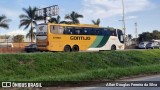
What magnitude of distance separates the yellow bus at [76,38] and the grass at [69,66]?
5.49 m

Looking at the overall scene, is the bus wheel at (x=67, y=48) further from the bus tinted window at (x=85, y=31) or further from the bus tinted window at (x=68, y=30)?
the bus tinted window at (x=85, y=31)

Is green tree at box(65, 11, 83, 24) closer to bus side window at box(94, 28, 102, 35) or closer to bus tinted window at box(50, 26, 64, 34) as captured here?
bus side window at box(94, 28, 102, 35)

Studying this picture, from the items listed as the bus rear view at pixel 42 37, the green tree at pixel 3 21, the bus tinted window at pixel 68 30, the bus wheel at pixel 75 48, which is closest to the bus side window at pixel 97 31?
the bus wheel at pixel 75 48

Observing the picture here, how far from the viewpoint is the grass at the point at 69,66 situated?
19.2 metres

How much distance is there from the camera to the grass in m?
19.2

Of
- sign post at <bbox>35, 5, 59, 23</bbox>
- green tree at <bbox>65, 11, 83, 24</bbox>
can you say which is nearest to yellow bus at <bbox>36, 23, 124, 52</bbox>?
sign post at <bbox>35, 5, 59, 23</bbox>

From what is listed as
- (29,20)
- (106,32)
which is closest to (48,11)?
(29,20)

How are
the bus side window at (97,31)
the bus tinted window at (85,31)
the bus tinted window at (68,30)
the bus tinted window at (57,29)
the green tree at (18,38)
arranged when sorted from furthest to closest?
the green tree at (18,38)
the bus side window at (97,31)
the bus tinted window at (85,31)
the bus tinted window at (68,30)
the bus tinted window at (57,29)

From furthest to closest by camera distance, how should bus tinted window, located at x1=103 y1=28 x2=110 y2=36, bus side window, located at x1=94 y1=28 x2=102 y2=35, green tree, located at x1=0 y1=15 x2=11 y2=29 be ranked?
1. green tree, located at x1=0 y1=15 x2=11 y2=29
2. bus tinted window, located at x1=103 y1=28 x2=110 y2=36
3. bus side window, located at x1=94 y1=28 x2=102 y2=35

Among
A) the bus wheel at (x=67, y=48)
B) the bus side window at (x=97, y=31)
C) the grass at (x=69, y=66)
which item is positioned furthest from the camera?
the bus side window at (x=97, y=31)

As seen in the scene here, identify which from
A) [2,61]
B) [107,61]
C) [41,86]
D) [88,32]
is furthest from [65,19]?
[41,86]

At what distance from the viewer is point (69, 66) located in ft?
84.0

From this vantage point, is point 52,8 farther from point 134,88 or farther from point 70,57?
point 134,88

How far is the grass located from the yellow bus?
18.0ft
